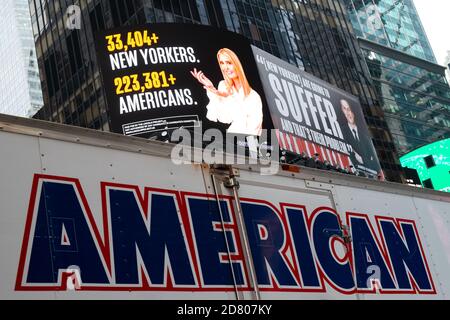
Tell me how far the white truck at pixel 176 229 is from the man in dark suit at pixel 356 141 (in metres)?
27.9

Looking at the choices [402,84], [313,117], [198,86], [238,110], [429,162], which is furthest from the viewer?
[402,84]

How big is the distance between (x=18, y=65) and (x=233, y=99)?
387 ft

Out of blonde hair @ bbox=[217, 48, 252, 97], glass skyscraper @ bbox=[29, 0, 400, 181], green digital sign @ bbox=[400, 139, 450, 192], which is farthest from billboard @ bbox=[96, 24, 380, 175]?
green digital sign @ bbox=[400, 139, 450, 192]

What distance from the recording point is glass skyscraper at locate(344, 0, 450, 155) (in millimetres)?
103188

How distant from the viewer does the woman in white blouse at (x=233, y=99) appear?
26938 mm

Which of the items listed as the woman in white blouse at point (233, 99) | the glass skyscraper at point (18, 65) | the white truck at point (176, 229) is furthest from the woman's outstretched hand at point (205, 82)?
the glass skyscraper at point (18, 65)

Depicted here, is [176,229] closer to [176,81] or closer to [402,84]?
[176,81]

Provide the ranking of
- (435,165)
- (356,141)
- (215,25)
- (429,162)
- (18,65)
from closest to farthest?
(356,141), (215,25), (435,165), (429,162), (18,65)

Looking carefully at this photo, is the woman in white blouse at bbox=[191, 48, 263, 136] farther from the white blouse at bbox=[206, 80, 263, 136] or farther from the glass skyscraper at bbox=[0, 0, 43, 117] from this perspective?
the glass skyscraper at bbox=[0, 0, 43, 117]

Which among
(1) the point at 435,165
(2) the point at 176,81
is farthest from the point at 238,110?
(1) the point at 435,165

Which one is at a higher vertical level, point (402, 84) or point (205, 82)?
point (402, 84)

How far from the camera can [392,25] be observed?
135 metres

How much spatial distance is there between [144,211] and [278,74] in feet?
84.1

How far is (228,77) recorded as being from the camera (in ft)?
92.0
